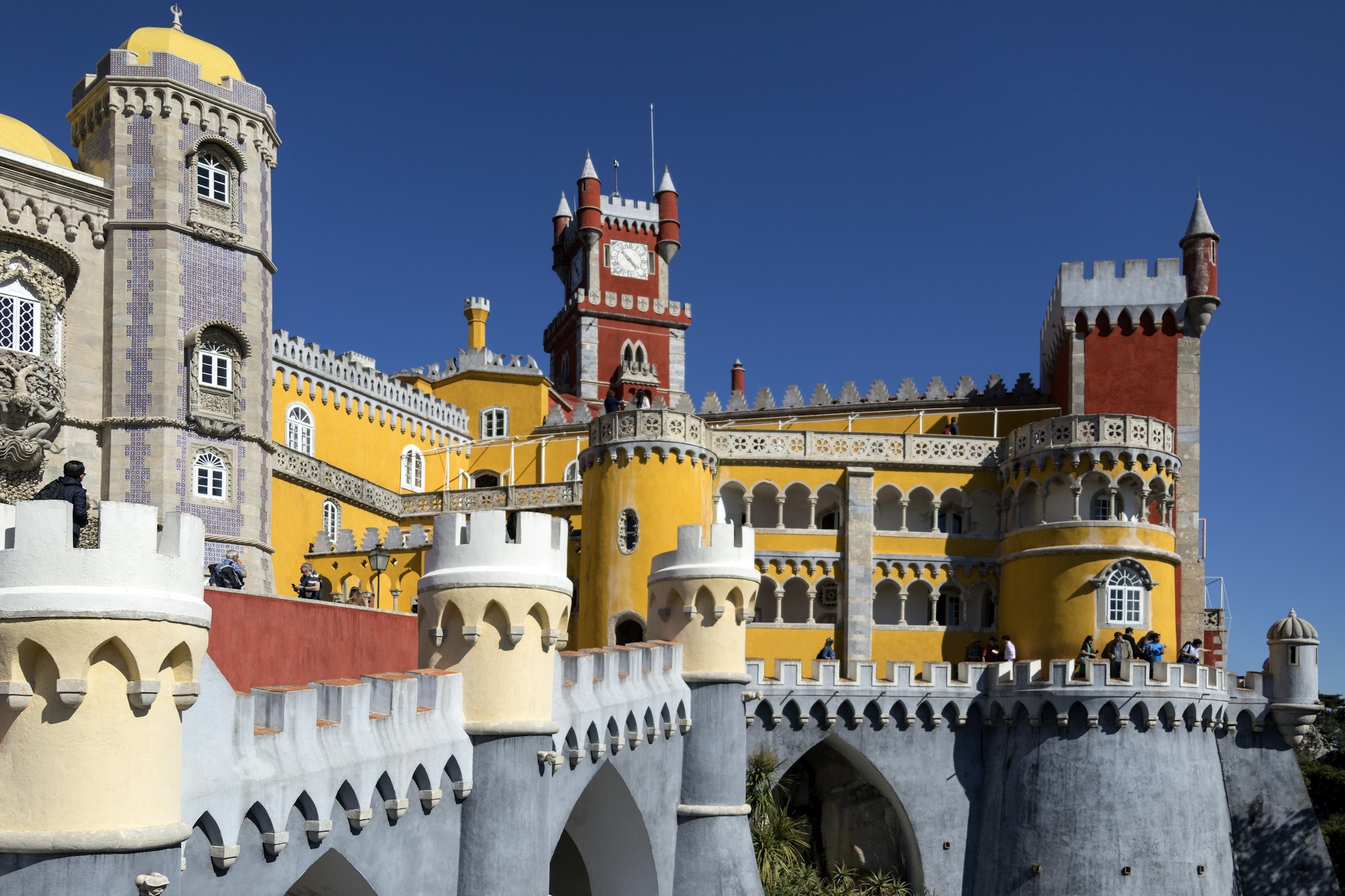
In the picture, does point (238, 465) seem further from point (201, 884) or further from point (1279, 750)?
point (1279, 750)

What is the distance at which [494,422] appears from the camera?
54812 millimetres

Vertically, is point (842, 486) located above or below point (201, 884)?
above

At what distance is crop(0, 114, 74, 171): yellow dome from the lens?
106ft

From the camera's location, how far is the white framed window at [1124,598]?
125ft

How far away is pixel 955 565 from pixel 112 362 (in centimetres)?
2352

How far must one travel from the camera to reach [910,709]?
37000 millimetres

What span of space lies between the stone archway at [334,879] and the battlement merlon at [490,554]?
3.17 m

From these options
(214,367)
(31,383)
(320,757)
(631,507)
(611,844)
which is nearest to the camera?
(320,757)

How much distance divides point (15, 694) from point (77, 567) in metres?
0.87

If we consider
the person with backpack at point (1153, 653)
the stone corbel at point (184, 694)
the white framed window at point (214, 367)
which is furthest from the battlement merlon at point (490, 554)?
the person with backpack at point (1153, 653)

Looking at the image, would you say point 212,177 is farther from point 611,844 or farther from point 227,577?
point 611,844

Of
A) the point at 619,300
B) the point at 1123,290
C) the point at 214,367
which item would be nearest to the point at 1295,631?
the point at 1123,290

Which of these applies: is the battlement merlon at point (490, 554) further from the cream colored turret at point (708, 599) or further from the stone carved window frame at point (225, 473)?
the stone carved window frame at point (225, 473)

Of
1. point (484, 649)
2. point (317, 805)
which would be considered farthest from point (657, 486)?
point (317, 805)
